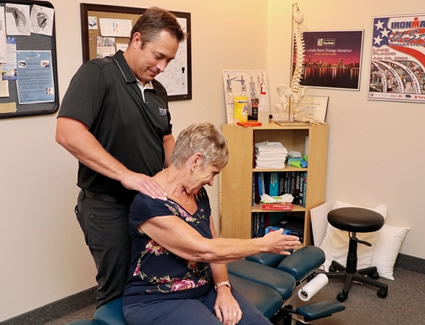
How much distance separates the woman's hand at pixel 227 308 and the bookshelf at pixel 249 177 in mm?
1557

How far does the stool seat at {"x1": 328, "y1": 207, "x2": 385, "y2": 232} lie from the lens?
2785 mm

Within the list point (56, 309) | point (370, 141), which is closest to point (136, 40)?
point (56, 309)

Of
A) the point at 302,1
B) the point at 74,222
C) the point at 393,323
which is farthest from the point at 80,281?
the point at 302,1

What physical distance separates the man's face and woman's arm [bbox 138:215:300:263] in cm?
62

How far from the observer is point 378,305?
2.75 m

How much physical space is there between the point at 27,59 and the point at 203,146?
1.15 metres

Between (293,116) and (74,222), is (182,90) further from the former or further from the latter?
(74,222)

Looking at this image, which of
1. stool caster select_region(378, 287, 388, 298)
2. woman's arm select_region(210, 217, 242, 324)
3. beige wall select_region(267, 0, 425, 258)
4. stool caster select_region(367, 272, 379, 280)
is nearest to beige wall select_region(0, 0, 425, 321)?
beige wall select_region(267, 0, 425, 258)

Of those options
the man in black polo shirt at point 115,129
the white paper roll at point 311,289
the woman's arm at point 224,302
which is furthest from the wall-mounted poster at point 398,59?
the woman's arm at point 224,302

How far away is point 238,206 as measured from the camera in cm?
331

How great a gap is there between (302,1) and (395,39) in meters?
0.75

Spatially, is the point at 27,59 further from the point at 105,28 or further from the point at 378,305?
the point at 378,305

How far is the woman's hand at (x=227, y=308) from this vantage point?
167cm

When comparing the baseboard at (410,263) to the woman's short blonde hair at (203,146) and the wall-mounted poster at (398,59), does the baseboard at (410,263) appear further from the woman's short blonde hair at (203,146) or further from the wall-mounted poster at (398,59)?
the woman's short blonde hair at (203,146)
